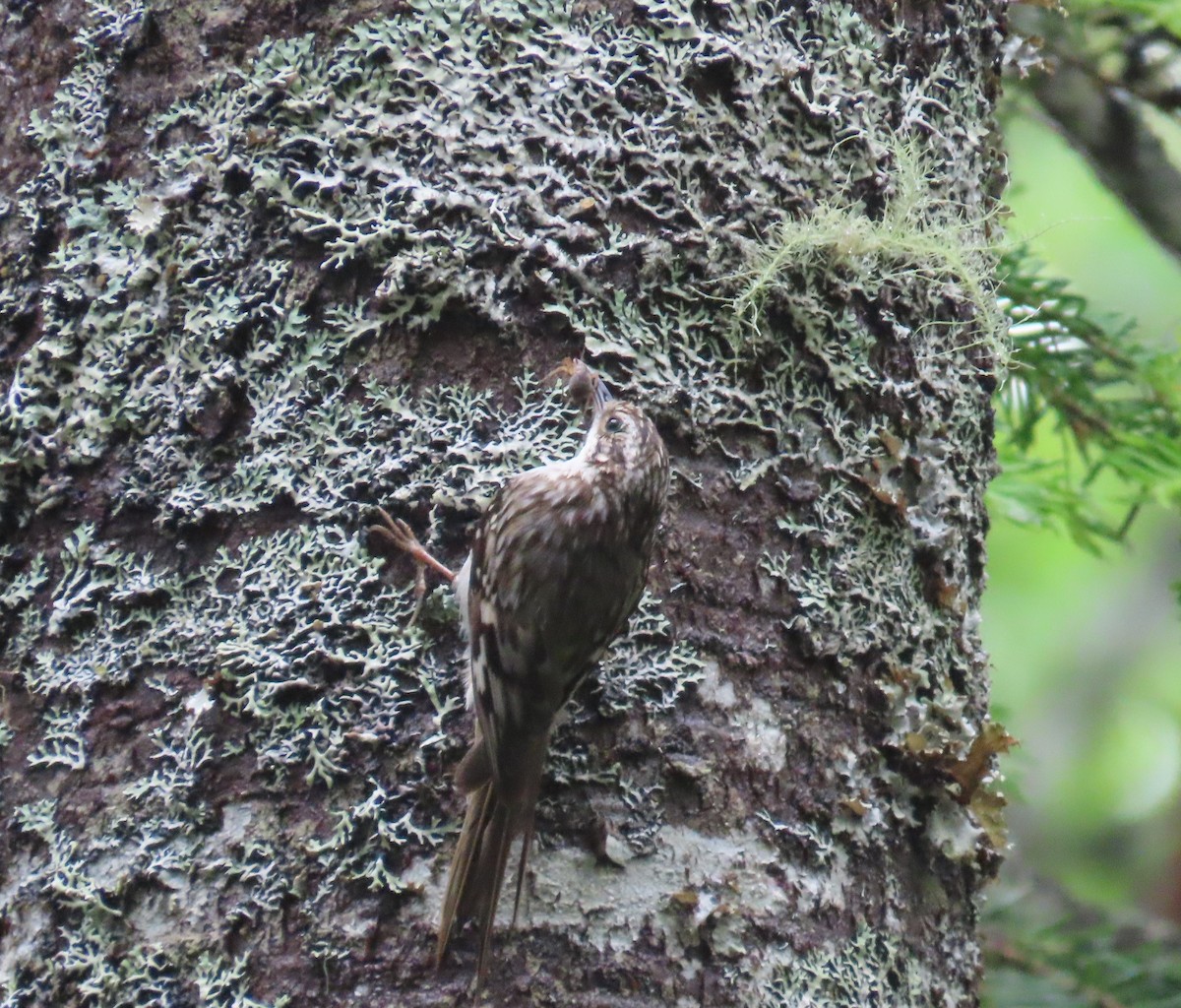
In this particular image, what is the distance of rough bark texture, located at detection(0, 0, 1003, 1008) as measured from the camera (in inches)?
71.5

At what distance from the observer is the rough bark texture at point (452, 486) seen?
1816 millimetres

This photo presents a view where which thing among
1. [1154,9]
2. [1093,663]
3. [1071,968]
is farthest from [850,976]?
[1093,663]

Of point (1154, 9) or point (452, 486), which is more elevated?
point (1154, 9)

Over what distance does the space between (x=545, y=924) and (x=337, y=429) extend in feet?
2.36

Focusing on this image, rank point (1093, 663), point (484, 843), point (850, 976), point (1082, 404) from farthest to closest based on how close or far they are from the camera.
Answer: point (1093, 663) → point (1082, 404) → point (850, 976) → point (484, 843)

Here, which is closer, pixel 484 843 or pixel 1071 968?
pixel 484 843

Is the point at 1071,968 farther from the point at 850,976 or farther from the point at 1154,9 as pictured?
the point at 1154,9

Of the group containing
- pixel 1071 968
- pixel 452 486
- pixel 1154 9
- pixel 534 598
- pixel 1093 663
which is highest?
pixel 1154 9

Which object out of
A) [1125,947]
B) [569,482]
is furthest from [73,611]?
[1125,947]

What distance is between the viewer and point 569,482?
→ 85.0 inches

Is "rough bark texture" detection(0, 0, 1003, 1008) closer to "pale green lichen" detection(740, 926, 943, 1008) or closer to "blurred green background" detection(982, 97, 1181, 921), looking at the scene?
"pale green lichen" detection(740, 926, 943, 1008)

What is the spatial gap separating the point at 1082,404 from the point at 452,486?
59.3 inches

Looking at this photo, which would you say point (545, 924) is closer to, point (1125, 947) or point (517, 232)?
point (517, 232)

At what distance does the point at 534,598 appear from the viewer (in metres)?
2.16
